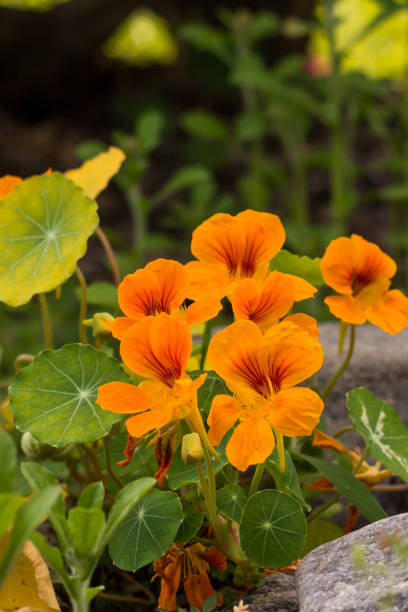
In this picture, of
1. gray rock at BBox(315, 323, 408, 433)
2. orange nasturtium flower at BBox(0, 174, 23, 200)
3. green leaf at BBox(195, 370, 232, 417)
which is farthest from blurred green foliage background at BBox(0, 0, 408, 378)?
green leaf at BBox(195, 370, 232, 417)

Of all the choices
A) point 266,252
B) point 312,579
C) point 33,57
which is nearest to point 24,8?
point 33,57

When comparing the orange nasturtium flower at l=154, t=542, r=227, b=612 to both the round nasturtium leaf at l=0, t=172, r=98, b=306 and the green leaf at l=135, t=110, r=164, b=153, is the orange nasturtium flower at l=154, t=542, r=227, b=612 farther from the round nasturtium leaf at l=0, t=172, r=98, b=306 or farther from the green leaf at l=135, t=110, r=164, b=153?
the green leaf at l=135, t=110, r=164, b=153

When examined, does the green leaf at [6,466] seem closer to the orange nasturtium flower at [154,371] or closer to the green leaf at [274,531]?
the orange nasturtium flower at [154,371]

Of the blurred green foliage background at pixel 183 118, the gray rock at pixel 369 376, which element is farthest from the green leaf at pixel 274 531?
the blurred green foliage background at pixel 183 118

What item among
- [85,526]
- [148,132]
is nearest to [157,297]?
[85,526]

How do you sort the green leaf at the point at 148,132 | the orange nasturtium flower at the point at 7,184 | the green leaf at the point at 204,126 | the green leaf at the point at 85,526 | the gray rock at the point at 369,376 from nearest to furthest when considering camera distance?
the green leaf at the point at 85,526 < the orange nasturtium flower at the point at 7,184 < the gray rock at the point at 369,376 < the green leaf at the point at 148,132 < the green leaf at the point at 204,126

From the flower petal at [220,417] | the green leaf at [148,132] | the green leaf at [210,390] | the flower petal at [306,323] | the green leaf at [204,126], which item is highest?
the green leaf at [204,126]

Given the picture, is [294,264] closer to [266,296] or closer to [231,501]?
[266,296]
